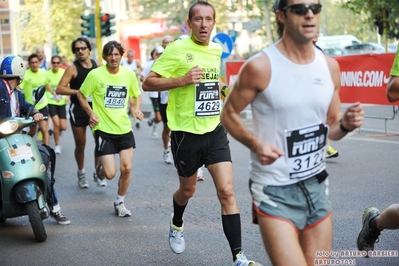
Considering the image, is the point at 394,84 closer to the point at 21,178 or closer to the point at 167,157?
the point at 21,178

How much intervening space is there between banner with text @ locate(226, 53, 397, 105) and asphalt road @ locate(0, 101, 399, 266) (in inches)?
72.2

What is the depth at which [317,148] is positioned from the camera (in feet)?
13.9

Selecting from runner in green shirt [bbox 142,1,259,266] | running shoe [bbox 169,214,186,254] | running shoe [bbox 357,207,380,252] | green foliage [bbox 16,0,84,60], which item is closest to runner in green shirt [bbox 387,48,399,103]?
running shoe [bbox 357,207,380,252]

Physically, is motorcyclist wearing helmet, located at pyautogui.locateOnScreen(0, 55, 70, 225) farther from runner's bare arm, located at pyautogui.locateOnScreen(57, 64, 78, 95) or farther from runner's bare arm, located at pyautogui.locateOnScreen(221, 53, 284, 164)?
runner's bare arm, located at pyautogui.locateOnScreen(221, 53, 284, 164)

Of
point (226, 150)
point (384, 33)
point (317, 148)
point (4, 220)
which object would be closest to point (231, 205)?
point (226, 150)

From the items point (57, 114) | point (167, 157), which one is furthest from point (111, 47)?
point (57, 114)

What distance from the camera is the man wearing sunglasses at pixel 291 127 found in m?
4.07

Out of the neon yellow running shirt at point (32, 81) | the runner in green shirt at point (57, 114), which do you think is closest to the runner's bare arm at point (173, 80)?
the runner in green shirt at point (57, 114)

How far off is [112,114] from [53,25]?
42.7 meters

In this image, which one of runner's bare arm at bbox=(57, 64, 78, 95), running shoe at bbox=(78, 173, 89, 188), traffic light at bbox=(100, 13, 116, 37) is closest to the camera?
runner's bare arm at bbox=(57, 64, 78, 95)

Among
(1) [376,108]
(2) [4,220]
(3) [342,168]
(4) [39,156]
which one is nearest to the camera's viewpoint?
(4) [39,156]

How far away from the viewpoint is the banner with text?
14.3m

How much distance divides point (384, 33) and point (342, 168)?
974 centimetres

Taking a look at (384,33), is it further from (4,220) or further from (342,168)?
(4,220)
